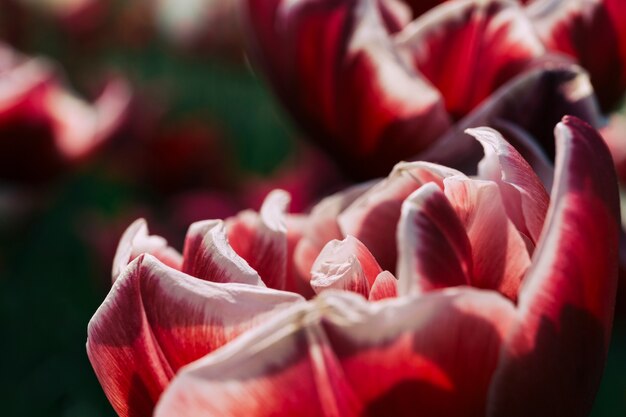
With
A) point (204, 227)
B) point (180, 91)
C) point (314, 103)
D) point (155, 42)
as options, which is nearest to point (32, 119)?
point (314, 103)

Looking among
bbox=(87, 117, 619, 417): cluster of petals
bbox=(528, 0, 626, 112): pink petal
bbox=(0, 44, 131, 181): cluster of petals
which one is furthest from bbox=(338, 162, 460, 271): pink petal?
bbox=(0, 44, 131, 181): cluster of petals

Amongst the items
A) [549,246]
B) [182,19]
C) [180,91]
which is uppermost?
[549,246]

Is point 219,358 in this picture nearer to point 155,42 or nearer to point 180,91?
point 180,91

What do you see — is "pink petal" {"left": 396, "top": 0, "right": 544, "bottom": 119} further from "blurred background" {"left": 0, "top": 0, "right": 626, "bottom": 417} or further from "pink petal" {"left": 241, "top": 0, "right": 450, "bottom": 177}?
"blurred background" {"left": 0, "top": 0, "right": 626, "bottom": 417}

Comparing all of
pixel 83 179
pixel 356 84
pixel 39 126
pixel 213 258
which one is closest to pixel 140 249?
pixel 213 258

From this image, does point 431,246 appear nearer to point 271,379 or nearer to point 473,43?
point 271,379

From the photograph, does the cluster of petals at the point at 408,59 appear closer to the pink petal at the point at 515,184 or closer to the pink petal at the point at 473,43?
the pink petal at the point at 473,43
